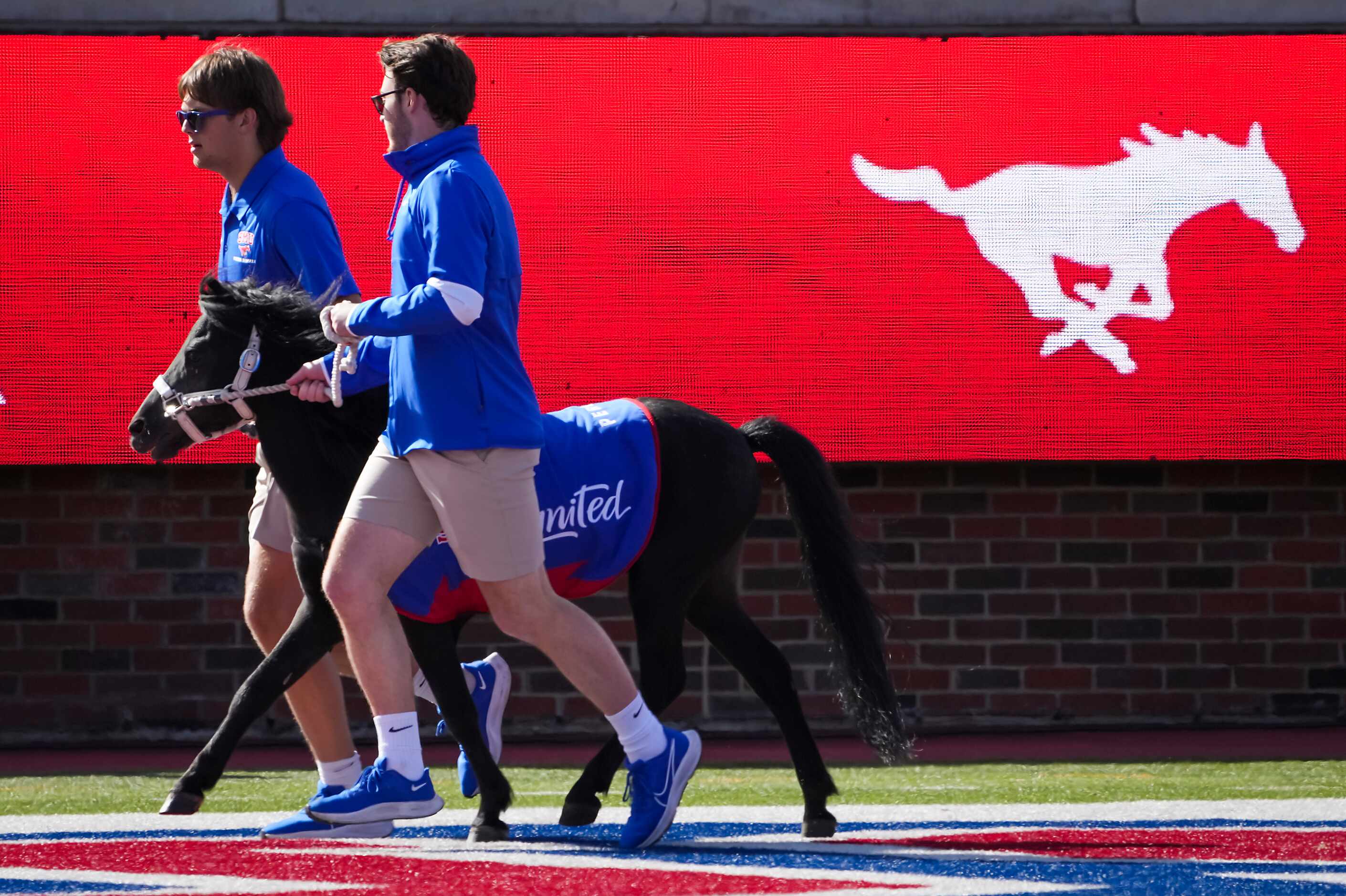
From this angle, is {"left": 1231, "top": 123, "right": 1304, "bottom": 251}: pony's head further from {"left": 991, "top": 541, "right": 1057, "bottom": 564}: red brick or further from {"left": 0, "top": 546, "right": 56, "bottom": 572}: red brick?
{"left": 0, "top": 546, "right": 56, "bottom": 572}: red brick

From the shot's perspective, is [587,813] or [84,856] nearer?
[84,856]

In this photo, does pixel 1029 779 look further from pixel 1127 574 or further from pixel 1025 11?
pixel 1025 11

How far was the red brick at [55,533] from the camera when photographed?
7.27 metres

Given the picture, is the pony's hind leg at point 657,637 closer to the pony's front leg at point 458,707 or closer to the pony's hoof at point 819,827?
the pony's front leg at point 458,707

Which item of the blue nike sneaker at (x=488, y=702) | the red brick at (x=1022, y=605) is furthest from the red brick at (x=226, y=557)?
the blue nike sneaker at (x=488, y=702)

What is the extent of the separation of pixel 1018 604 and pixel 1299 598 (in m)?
1.18

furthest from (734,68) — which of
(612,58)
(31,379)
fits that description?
(31,379)

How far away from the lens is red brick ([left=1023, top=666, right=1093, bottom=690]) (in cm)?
733

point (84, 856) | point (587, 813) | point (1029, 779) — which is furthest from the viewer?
point (1029, 779)

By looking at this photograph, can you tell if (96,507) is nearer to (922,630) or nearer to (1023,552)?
(922,630)

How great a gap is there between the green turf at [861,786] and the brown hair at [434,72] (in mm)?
2147

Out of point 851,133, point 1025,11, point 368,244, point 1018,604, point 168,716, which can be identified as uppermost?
point 1025,11

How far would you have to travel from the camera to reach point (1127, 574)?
741 cm

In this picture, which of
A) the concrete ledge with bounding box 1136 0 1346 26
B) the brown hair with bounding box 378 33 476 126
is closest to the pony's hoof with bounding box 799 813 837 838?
the brown hair with bounding box 378 33 476 126
